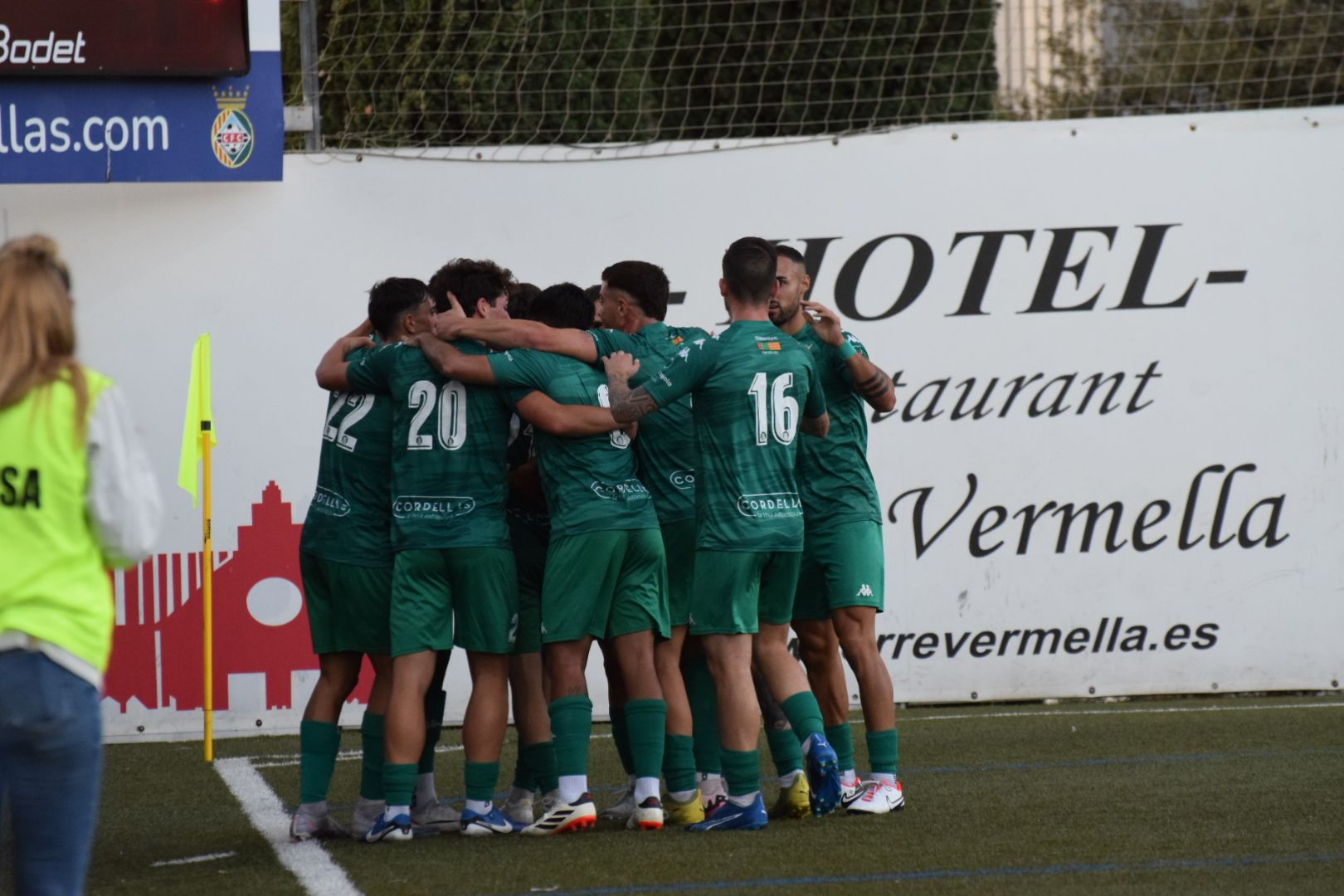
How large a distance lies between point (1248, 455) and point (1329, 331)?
30.5 inches

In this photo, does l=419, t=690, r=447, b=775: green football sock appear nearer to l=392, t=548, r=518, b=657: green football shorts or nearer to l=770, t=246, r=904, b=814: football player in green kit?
l=392, t=548, r=518, b=657: green football shorts

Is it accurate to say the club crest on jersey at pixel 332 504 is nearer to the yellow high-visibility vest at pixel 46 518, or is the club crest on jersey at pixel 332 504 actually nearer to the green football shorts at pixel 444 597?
the green football shorts at pixel 444 597

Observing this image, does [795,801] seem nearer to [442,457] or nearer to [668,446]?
[668,446]

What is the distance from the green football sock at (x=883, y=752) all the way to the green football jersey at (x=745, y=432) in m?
0.77

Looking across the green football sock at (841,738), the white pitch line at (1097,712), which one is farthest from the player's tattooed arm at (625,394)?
the white pitch line at (1097,712)

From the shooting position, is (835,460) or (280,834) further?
(835,460)

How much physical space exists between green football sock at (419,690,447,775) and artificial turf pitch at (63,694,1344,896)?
445 mm

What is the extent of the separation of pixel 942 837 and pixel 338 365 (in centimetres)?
249

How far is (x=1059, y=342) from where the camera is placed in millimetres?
9320

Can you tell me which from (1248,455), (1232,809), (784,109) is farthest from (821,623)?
(784,109)

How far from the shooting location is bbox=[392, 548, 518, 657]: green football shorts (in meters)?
5.71

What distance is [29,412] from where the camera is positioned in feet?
10.1

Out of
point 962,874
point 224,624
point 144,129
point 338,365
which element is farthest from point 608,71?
point 962,874

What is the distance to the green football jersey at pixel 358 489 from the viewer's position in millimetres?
5934
